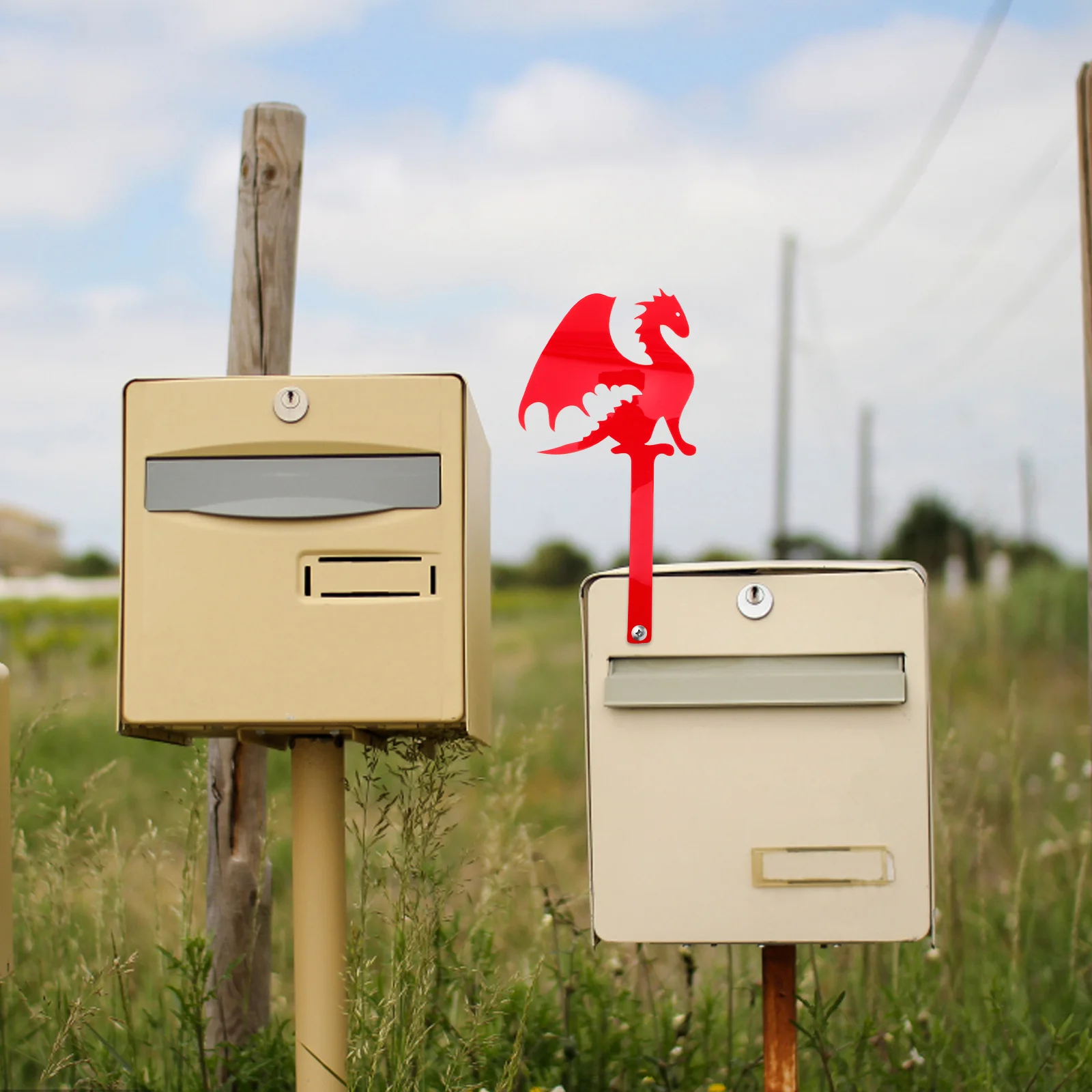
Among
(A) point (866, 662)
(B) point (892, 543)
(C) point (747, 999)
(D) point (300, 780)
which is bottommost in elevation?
(C) point (747, 999)

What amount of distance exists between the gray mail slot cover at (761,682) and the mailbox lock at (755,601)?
60 mm

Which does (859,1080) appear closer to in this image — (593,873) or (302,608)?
(593,873)

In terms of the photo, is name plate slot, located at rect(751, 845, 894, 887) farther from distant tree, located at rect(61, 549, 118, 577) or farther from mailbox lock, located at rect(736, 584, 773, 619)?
distant tree, located at rect(61, 549, 118, 577)

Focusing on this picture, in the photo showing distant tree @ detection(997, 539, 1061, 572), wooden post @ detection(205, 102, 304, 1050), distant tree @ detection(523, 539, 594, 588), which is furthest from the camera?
distant tree @ detection(523, 539, 594, 588)

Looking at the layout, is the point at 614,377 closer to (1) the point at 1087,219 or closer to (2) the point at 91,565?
(1) the point at 1087,219

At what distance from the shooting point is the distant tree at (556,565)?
800 inches

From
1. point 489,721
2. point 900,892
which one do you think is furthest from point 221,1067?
point 900,892

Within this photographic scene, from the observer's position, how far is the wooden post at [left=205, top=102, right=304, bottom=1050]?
2.34 meters

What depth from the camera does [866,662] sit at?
64.9 inches

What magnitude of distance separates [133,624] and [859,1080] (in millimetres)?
1505

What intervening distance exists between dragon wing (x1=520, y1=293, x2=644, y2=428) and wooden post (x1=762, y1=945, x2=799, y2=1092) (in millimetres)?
826

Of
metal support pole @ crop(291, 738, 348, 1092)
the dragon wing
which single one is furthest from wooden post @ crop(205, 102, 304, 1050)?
the dragon wing

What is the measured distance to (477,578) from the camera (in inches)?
71.9

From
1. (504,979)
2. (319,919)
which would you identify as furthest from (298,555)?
(504,979)
